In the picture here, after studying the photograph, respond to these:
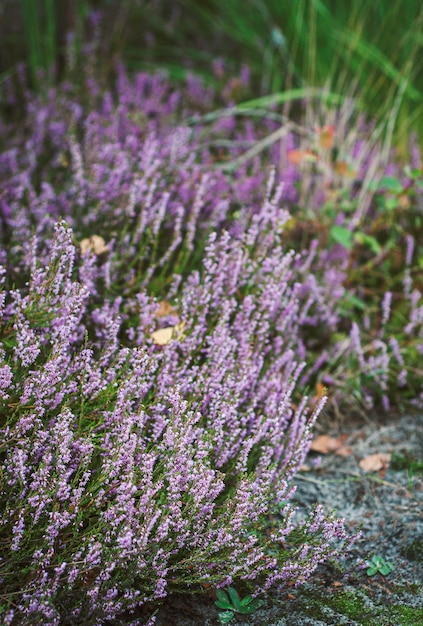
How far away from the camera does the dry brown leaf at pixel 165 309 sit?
8.29 ft

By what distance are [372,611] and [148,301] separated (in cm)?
124

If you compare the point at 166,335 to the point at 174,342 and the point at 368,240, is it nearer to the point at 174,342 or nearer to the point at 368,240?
the point at 174,342

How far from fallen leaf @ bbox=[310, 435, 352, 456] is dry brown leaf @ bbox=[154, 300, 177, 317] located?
76cm

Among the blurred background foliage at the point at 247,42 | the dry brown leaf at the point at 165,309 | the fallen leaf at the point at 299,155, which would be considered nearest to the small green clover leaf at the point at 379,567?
the dry brown leaf at the point at 165,309

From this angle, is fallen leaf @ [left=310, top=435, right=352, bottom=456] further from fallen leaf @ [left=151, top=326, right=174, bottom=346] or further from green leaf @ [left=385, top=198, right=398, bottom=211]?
green leaf @ [left=385, top=198, right=398, bottom=211]

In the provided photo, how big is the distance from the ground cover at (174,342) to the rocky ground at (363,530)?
8 cm

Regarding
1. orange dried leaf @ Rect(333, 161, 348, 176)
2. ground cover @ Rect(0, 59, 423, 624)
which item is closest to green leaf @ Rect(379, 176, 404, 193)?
ground cover @ Rect(0, 59, 423, 624)

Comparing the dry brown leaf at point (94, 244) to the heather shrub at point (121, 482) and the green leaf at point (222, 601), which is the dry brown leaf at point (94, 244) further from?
the green leaf at point (222, 601)

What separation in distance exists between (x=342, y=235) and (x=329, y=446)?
99 cm

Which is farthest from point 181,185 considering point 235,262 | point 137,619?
point 137,619

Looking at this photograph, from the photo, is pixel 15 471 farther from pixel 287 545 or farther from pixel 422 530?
pixel 422 530

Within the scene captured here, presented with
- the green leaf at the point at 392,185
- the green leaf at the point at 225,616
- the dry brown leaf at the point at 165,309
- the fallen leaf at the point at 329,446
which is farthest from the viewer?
the green leaf at the point at 392,185

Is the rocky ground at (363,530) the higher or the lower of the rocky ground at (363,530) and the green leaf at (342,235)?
the lower

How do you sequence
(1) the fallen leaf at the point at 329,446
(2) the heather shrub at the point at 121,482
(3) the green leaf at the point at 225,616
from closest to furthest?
1. (2) the heather shrub at the point at 121,482
2. (3) the green leaf at the point at 225,616
3. (1) the fallen leaf at the point at 329,446
